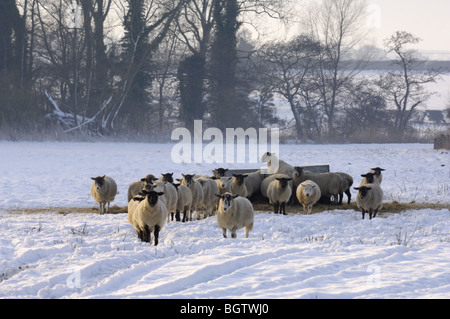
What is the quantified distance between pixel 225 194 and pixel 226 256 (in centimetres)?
340

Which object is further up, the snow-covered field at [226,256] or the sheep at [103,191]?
the sheep at [103,191]

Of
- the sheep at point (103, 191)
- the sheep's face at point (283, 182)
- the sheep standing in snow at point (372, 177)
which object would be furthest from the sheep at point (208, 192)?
the sheep standing in snow at point (372, 177)

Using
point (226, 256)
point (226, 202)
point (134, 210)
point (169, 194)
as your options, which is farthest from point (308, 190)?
point (226, 256)

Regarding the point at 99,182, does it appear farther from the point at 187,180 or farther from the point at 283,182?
the point at 283,182

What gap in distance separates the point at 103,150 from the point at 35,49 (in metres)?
19.3

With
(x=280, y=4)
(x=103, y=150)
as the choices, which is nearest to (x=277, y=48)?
(x=280, y=4)

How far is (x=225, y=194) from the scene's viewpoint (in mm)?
12562

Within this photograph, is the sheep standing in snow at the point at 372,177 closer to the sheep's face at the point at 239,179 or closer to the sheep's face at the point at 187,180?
the sheep's face at the point at 239,179

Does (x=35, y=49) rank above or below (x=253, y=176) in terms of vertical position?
above

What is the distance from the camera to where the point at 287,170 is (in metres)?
19.8

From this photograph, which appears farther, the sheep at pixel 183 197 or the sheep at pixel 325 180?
the sheep at pixel 325 180

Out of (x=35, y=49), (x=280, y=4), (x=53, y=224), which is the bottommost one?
(x=53, y=224)

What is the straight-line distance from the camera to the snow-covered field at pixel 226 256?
761 cm
